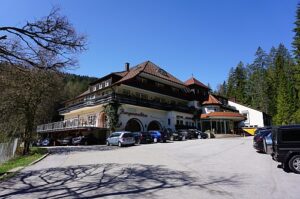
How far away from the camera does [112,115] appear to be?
36344 mm

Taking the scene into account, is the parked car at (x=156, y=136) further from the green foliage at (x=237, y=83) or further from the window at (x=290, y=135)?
the green foliage at (x=237, y=83)

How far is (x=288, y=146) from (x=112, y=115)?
2714 cm

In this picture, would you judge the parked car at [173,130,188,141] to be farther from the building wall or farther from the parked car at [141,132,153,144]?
the building wall

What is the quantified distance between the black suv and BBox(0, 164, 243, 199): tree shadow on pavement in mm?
2643

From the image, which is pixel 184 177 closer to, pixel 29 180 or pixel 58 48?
pixel 29 180

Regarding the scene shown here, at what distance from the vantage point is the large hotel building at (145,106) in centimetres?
3891

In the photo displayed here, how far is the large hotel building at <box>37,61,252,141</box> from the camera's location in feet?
128

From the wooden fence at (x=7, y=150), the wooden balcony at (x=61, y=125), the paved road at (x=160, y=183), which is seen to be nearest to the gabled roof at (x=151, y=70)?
the wooden balcony at (x=61, y=125)

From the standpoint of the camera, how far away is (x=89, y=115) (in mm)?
43656

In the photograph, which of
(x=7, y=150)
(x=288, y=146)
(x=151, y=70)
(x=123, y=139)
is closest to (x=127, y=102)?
(x=123, y=139)

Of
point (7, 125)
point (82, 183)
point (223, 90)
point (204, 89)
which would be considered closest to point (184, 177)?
point (82, 183)

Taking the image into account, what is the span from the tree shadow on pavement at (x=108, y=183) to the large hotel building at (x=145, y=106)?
25062mm

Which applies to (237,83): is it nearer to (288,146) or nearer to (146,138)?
(146,138)

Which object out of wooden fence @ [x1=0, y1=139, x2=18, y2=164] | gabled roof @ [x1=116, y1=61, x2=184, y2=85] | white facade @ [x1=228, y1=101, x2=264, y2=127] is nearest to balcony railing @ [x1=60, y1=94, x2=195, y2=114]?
gabled roof @ [x1=116, y1=61, x2=184, y2=85]
